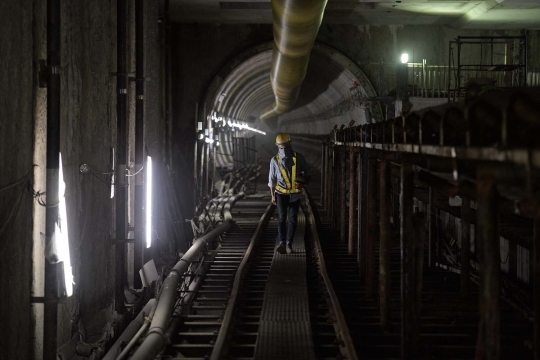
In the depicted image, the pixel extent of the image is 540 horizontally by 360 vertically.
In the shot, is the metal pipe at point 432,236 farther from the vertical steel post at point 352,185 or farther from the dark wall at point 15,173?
the dark wall at point 15,173

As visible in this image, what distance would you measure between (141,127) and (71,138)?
10.5 feet

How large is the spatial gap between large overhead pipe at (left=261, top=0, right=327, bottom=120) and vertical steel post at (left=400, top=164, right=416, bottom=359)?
3.30m

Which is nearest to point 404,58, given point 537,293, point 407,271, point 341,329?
point 341,329

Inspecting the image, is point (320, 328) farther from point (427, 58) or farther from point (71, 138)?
point (427, 58)

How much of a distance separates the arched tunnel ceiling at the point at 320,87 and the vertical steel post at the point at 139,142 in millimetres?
8002

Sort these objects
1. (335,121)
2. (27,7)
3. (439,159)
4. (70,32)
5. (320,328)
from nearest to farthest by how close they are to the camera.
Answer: (439,159), (27,7), (70,32), (320,328), (335,121)

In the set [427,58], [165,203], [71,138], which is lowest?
[165,203]

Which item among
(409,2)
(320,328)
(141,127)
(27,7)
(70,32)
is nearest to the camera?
(27,7)

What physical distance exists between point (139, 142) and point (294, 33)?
9.05 ft

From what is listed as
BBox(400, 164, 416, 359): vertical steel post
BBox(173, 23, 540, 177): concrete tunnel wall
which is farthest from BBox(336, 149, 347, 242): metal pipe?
BBox(400, 164, 416, 359): vertical steel post

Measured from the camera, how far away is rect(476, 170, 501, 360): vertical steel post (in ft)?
13.5

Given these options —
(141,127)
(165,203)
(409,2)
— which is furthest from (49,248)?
(409,2)

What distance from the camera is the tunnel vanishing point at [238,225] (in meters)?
5.15

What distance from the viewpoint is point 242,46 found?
18547 millimetres
